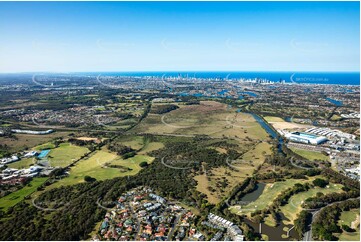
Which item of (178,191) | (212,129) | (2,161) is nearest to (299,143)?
(212,129)

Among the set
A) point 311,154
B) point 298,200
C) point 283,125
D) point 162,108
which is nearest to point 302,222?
point 298,200

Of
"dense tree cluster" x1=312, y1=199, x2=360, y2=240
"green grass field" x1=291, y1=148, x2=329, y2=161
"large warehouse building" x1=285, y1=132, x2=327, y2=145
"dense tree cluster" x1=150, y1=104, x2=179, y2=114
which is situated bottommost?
"dense tree cluster" x1=150, y1=104, x2=179, y2=114

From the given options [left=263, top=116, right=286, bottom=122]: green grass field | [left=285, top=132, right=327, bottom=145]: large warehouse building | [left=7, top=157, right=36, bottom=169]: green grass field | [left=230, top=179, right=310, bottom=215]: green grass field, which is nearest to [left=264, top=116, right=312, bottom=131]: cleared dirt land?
[left=263, top=116, right=286, bottom=122]: green grass field

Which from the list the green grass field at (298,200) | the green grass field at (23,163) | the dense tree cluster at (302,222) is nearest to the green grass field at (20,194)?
the green grass field at (23,163)

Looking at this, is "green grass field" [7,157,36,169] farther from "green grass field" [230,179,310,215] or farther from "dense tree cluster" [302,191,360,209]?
"dense tree cluster" [302,191,360,209]

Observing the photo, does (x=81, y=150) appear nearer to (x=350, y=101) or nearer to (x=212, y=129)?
(x=212, y=129)

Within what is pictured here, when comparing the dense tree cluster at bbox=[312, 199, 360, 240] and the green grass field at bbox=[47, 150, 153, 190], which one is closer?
the dense tree cluster at bbox=[312, 199, 360, 240]

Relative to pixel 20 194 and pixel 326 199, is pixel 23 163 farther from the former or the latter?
pixel 326 199
